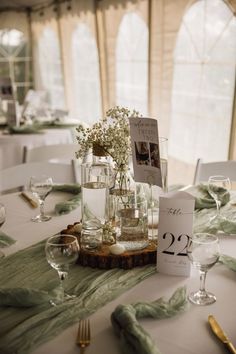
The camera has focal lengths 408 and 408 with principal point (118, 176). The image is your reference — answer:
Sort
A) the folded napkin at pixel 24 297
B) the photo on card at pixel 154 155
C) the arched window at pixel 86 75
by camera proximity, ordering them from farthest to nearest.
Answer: the arched window at pixel 86 75 < the photo on card at pixel 154 155 < the folded napkin at pixel 24 297

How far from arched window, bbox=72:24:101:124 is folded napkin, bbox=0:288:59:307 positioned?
4214 mm

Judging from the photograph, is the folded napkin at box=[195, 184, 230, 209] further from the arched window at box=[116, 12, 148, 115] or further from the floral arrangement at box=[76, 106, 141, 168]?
the arched window at box=[116, 12, 148, 115]

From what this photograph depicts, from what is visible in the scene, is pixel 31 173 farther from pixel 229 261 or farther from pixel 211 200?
pixel 229 261

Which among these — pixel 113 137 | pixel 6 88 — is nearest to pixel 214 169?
pixel 113 137

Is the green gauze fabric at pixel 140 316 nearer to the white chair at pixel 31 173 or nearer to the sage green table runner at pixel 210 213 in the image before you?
the sage green table runner at pixel 210 213

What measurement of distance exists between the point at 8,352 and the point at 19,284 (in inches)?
10.3

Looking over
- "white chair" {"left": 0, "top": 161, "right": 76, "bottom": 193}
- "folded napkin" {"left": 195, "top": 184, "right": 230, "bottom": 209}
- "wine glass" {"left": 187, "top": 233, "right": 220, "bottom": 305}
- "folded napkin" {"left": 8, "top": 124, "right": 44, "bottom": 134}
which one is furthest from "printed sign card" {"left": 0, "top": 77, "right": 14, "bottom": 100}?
"wine glass" {"left": 187, "top": 233, "right": 220, "bottom": 305}

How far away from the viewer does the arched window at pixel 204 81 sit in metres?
3.31

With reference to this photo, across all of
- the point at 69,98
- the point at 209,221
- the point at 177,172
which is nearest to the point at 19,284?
the point at 209,221

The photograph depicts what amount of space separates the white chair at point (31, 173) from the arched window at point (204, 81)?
5.52 feet

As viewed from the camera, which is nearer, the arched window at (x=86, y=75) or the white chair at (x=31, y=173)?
the white chair at (x=31, y=173)

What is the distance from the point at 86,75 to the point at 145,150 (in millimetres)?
4253

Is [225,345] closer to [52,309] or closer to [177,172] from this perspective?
[52,309]

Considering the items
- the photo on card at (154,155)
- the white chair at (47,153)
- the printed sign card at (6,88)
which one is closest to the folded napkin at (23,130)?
the printed sign card at (6,88)
